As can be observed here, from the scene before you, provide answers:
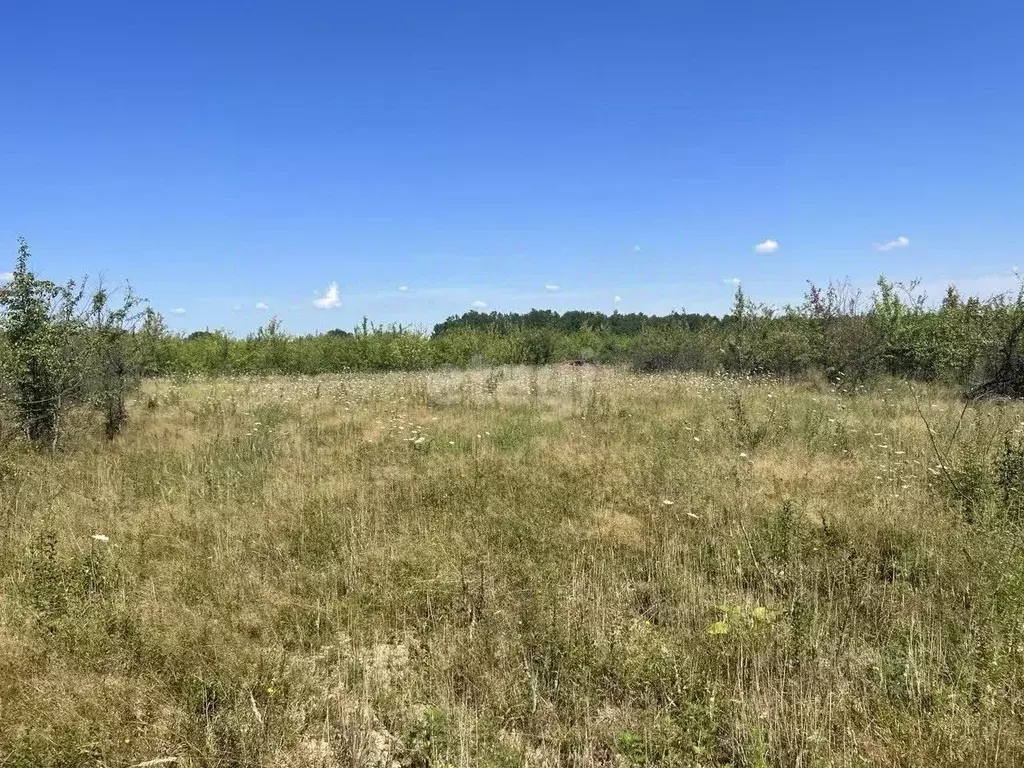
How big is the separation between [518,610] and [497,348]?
22670 mm

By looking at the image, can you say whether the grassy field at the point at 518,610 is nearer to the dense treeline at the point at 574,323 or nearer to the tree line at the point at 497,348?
the tree line at the point at 497,348

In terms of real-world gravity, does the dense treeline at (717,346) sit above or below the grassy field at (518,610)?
above

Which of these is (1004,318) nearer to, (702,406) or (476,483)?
(702,406)

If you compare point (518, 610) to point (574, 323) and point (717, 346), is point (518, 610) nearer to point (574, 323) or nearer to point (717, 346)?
point (717, 346)

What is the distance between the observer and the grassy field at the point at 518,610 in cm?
270

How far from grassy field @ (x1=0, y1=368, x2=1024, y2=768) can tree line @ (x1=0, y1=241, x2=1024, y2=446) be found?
183 centimetres

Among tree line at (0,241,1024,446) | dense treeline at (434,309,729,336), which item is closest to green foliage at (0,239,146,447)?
tree line at (0,241,1024,446)

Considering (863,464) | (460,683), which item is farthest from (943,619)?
(863,464)

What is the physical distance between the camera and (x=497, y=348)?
2631 centimetres

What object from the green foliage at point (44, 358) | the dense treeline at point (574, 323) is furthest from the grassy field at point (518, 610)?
the dense treeline at point (574, 323)

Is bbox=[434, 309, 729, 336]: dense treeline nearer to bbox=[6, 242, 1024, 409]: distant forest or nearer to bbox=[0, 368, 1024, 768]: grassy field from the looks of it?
bbox=[6, 242, 1024, 409]: distant forest

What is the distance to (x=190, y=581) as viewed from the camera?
166 inches

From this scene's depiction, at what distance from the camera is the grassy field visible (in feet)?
8.87

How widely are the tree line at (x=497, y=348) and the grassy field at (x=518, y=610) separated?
5.99 ft
